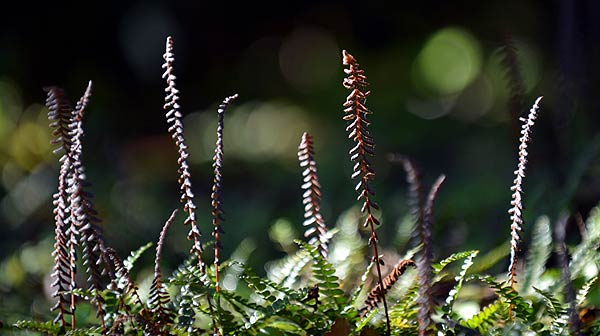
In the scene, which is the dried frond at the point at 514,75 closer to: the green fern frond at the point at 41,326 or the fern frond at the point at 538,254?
the fern frond at the point at 538,254

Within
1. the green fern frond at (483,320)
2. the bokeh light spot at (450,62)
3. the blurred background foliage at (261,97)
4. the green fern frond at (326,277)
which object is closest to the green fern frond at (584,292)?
the green fern frond at (483,320)

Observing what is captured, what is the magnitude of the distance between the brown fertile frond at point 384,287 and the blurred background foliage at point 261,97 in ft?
6.05

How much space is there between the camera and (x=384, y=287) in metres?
0.91

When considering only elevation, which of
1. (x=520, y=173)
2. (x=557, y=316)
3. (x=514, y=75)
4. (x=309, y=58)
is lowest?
(x=557, y=316)

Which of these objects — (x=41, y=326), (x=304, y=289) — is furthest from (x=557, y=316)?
(x=41, y=326)

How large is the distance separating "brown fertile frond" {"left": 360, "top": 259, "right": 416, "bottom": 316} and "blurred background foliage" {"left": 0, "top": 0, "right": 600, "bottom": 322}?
1.84 meters

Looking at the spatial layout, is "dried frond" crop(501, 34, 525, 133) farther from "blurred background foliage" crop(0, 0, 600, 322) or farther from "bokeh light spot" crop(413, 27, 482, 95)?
"bokeh light spot" crop(413, 27, 482, 95)

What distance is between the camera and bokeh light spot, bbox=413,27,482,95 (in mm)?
4477

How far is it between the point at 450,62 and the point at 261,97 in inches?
48.2

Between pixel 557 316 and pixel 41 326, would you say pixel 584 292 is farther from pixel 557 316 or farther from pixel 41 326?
pixel 41 326

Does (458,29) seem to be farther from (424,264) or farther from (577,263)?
(424,264)

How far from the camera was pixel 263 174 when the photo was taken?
4273 millimetres

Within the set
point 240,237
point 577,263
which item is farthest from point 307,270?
point 240,237

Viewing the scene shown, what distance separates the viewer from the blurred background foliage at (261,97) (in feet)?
11.1
